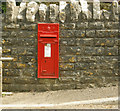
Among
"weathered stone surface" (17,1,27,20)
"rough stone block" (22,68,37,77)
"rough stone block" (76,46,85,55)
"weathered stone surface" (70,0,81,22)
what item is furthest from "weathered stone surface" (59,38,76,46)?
"weathered stone surface" (17,1,27,20)

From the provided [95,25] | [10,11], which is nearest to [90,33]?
[95,25]

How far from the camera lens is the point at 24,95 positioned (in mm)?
6312

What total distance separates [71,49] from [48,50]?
734 mm

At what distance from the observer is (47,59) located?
6.56 metres

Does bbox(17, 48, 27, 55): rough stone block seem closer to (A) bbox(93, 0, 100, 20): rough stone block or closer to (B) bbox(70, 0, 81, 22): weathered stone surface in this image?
(B) bbox(70, 0, 81, 22): weathered stone surface

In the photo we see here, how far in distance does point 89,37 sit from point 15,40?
2.37m

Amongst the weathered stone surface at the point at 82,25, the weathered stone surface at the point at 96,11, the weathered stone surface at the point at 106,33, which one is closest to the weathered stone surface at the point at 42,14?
the weathered stone surface at the point at 82,25

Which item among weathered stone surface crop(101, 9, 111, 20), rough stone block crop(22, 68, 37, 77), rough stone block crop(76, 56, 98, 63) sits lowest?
rough stone block crop(22, 68, 37, 77)

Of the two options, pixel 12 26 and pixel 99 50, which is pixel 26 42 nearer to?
pixel 12 26

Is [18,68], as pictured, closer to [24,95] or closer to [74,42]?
[24,95]

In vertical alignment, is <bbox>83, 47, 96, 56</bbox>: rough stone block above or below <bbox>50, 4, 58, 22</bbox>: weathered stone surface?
below

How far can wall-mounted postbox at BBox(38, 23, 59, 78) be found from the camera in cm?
648

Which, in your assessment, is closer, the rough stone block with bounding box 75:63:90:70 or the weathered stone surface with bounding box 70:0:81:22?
the weathered stone surface with bounding box 70:0:81:22

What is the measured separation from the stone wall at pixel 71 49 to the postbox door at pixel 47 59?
23cm
